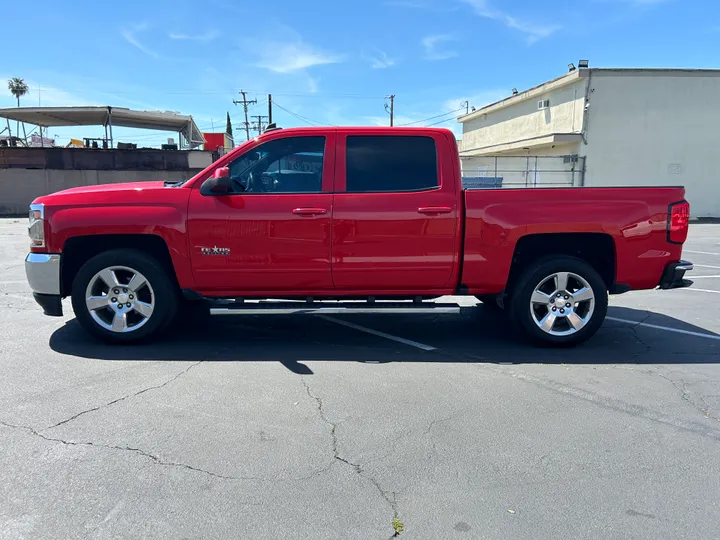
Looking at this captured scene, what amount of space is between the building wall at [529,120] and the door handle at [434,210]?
22490 mm

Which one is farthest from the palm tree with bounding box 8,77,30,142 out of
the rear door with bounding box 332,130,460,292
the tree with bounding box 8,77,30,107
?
the rear door with bounding box 332,130,460,292

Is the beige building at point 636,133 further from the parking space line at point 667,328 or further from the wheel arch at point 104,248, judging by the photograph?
the wheel arch at point 104,248

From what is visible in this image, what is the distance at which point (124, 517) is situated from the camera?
8.62 feet

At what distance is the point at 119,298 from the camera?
5195 mm

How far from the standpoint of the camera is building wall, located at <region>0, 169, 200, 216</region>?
2488 centimetres

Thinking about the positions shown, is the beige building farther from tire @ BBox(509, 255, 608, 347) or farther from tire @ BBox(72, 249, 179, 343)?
tire @ BBox(72, 249, 179, 343)

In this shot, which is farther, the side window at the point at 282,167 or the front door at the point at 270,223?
the side window at the point at 282,167

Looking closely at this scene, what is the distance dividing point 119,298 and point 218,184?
1.51 meters

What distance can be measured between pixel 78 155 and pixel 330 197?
79.2 ft

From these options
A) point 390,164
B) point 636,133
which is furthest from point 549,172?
point 390,164

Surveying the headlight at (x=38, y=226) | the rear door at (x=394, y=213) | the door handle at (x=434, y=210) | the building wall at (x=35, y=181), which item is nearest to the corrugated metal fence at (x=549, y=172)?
the building wall at (x=35, y=181)

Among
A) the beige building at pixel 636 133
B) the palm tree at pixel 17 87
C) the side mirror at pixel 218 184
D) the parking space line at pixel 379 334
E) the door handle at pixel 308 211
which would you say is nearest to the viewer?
the side mirror at pixel 218 184

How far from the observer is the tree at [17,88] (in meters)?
73.7

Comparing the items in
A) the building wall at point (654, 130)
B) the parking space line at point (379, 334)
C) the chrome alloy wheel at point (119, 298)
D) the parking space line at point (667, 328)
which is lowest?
the parking space line at point (379, 334)
